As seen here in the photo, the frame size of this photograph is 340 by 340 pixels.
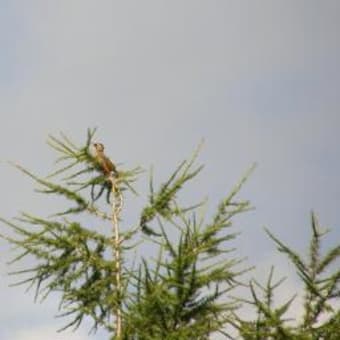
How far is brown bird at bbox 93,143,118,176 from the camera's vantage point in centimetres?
1429

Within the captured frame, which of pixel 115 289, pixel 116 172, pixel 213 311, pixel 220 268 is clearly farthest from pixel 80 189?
pixel 213 311

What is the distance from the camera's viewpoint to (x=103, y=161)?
14.4 metres

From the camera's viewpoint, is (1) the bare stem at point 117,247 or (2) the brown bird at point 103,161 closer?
(1) the bare stem at point 117,247

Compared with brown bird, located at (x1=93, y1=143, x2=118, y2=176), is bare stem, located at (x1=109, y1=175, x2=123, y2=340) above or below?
below

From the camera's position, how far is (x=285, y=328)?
9383mm

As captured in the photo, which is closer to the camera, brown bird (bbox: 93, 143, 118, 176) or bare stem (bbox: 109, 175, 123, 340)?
bare stem (bbox: 109, 175, 123, 340)

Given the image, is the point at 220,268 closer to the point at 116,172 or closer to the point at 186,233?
the point at 186,233

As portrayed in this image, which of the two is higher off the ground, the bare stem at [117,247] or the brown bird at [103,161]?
the brown bird at [103,161]

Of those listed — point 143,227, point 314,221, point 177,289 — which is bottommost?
point 177,289

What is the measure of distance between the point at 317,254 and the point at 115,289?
4.05m

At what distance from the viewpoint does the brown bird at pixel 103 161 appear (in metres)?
14.3

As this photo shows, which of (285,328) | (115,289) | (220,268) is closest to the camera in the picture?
(285,328)

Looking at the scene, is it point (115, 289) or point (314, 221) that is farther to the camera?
point (115, 289)

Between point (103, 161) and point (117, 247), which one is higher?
point (103, 161)
